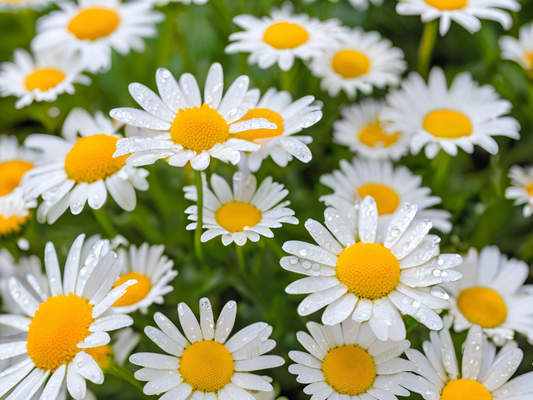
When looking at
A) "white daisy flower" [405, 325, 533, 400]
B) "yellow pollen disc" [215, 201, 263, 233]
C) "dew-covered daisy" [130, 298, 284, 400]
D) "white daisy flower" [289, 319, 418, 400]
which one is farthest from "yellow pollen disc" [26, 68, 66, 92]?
"white daisy flower" [405, 325, 533, 400]

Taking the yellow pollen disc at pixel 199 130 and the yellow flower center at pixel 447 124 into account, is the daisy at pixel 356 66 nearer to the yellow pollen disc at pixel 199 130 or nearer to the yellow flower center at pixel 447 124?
the yellow flower center at pixel 447 124

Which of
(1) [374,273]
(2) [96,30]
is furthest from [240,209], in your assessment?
(2) [96,30]

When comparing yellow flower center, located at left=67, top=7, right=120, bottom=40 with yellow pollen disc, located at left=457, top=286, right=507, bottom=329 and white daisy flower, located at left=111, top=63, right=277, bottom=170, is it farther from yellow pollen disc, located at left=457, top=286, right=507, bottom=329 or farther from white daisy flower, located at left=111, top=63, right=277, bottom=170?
yellow pollen disc, located at left=457, top=286, right=507, bottom=329

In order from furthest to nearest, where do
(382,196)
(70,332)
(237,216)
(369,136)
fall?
(369,136) < (382,196) < (237,216) < (70,332)

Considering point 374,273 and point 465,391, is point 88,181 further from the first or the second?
point 465,391

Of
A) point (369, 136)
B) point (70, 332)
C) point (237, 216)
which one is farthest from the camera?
point (369, 136)

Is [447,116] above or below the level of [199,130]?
below
